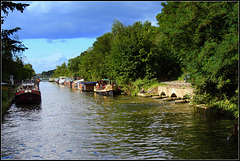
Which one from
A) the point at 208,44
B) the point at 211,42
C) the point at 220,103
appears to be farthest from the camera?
the point at 220,103

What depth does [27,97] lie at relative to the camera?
41469 mm

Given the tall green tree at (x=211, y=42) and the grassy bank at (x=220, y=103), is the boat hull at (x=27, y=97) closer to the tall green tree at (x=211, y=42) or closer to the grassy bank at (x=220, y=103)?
the tall green tree at (x=211, y=42)

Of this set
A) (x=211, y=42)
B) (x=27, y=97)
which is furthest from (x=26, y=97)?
(x=211, y=42)

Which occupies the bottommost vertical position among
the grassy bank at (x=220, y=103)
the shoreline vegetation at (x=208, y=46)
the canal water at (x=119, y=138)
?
the canal water at (x=119, y=138)

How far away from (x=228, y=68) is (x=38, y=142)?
14824 mm

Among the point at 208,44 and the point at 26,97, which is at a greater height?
the point at 208,44

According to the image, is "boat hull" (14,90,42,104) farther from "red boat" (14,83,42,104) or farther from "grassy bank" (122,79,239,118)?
"grassy bank" (122,79,239,118)

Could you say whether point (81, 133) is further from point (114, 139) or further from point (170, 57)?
point (170, 57)

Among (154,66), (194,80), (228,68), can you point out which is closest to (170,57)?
(154,66)

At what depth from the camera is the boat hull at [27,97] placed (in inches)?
1607

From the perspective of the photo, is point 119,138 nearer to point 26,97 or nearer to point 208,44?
point 208,44

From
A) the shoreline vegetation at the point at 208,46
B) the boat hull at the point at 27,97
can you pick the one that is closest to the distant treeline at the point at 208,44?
the shoreline vegetation at the point at 208,46

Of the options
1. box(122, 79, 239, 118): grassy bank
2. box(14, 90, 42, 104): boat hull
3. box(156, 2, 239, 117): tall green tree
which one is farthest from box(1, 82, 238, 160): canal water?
box(14, 90, 42, 104): boat hull

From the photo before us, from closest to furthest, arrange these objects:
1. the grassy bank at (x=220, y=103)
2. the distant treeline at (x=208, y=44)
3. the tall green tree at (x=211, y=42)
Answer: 1. the tall green tree at (x=211, y=42)
2. the distant treeline at (x=208, y=44)
3. the grassy bank at (x=220, y=103)
